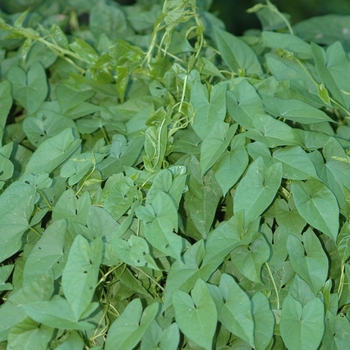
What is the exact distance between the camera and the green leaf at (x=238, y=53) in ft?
3.81

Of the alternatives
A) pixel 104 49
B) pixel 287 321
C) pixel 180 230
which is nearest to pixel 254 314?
pixel 287 321

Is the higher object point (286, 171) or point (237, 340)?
point (286, 171)

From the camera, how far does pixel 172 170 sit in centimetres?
87

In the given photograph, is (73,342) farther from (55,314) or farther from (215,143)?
(215,143)

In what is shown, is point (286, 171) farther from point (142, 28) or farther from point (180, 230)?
point (142, 28)

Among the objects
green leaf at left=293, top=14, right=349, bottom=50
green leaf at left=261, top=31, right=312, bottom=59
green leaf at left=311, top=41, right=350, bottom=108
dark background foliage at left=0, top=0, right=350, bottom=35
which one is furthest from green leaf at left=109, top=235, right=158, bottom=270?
dark background foliage at left=0, top=0, right=350, bottom=35

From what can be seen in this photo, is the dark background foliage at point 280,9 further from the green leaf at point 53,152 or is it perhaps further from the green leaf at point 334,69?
the green leaf at point 53,152

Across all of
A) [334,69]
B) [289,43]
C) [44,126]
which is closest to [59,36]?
[44,126]

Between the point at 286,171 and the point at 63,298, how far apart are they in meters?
0.38

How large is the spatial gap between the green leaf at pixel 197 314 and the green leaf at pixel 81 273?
0.38ft

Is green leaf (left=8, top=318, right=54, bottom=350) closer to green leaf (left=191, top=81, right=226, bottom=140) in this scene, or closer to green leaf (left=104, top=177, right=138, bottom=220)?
green leaf (left=104, top=177, right=138, bottom=220)

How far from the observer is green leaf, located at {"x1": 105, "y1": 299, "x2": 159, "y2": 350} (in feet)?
2.36

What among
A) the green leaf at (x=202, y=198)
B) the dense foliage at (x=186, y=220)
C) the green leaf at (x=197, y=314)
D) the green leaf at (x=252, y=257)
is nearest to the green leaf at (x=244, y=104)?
the dense foliage at (x=186, y=220)

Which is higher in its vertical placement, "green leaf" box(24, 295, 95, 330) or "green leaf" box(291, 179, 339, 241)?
"green leaf" box(291, 179, 339, 241)
